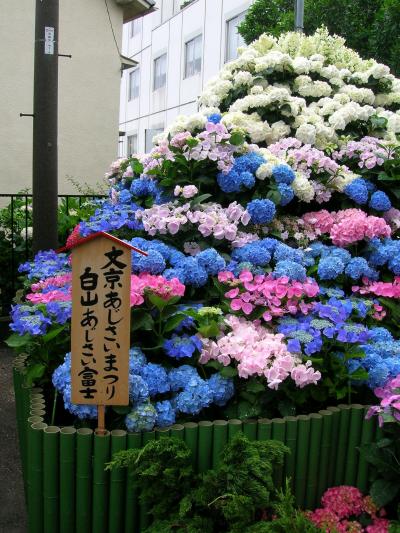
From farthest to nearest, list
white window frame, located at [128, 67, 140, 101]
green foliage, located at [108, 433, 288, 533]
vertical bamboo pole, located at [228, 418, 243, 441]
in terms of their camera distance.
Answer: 1. white window frame, located at [128, 67, 140, 101]
2. vertical bamboo pole, located at [228, 418, 243, 441]
3. green foliage, located at [108, 433, 288, 533]

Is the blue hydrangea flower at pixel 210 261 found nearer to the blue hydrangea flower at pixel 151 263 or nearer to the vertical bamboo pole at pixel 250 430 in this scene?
the blue hydrangea flower at pixel 151 263

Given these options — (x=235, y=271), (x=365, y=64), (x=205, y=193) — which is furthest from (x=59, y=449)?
(x=365, y=64)

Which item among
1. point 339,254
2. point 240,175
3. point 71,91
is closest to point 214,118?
point 240,175

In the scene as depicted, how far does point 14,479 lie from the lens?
3.40 metres

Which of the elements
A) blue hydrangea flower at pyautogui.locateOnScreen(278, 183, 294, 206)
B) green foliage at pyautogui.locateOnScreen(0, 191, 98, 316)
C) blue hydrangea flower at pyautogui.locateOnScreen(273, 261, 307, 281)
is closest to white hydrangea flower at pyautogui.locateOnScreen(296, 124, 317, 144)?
blue hydrangea flower at pyautogui.locateOnScreen(278, 183, 294, 206)

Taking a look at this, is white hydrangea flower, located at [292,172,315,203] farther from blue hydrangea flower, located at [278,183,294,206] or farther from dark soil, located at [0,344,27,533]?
dark soil, located at [0,344,27,533]

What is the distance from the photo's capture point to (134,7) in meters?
11.4

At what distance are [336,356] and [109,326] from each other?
3.73 ft

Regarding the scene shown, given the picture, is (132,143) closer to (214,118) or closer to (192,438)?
(214,118)

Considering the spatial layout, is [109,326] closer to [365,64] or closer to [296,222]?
[296,222]

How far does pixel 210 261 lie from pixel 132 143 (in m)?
23.9

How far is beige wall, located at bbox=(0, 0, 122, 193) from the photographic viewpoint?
33.6 feet

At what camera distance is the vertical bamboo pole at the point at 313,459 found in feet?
8.51

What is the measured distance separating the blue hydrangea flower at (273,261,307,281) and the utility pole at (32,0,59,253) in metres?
2.01
